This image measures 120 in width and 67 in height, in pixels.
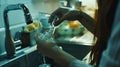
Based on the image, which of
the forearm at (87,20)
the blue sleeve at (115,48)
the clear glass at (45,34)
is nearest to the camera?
the blue sleeve at (115,48)

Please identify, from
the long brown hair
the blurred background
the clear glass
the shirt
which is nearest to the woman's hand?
the clear glass

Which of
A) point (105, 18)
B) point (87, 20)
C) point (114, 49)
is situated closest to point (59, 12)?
point (87, 20)

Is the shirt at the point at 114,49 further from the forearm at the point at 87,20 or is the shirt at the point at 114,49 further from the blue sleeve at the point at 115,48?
the forearm at the point at 87,20

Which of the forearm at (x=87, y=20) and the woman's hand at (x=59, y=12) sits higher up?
the woman's hand at (x=59, y=12)

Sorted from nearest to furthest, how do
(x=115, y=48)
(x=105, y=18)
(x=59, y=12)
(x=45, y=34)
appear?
(x=115, y=48)
(x=105, y=18)
(x=45, y=34)
(x=59, y=12)

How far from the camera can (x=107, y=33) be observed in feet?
1.83

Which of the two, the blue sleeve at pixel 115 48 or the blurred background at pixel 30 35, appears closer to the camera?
the blue sleeve at pixel 115 48

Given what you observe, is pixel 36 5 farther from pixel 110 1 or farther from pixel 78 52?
pixel 110 1

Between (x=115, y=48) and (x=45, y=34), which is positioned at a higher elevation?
(x=115, y=48)

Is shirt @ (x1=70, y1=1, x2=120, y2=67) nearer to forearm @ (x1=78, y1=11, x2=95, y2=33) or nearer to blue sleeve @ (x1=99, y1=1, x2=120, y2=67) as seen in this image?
blue sleeve @ (x1=99, y1=1, x2=120, y2=67)

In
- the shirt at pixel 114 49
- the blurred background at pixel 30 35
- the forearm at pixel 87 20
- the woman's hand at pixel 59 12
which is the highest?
the shirt at pixel 114 49

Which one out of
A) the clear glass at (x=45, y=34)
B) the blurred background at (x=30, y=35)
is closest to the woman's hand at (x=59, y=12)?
the clear glass at (x=45, y=34)

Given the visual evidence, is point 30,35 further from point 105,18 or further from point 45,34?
point 105,18

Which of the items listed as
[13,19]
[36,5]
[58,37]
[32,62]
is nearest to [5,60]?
[32,62]
